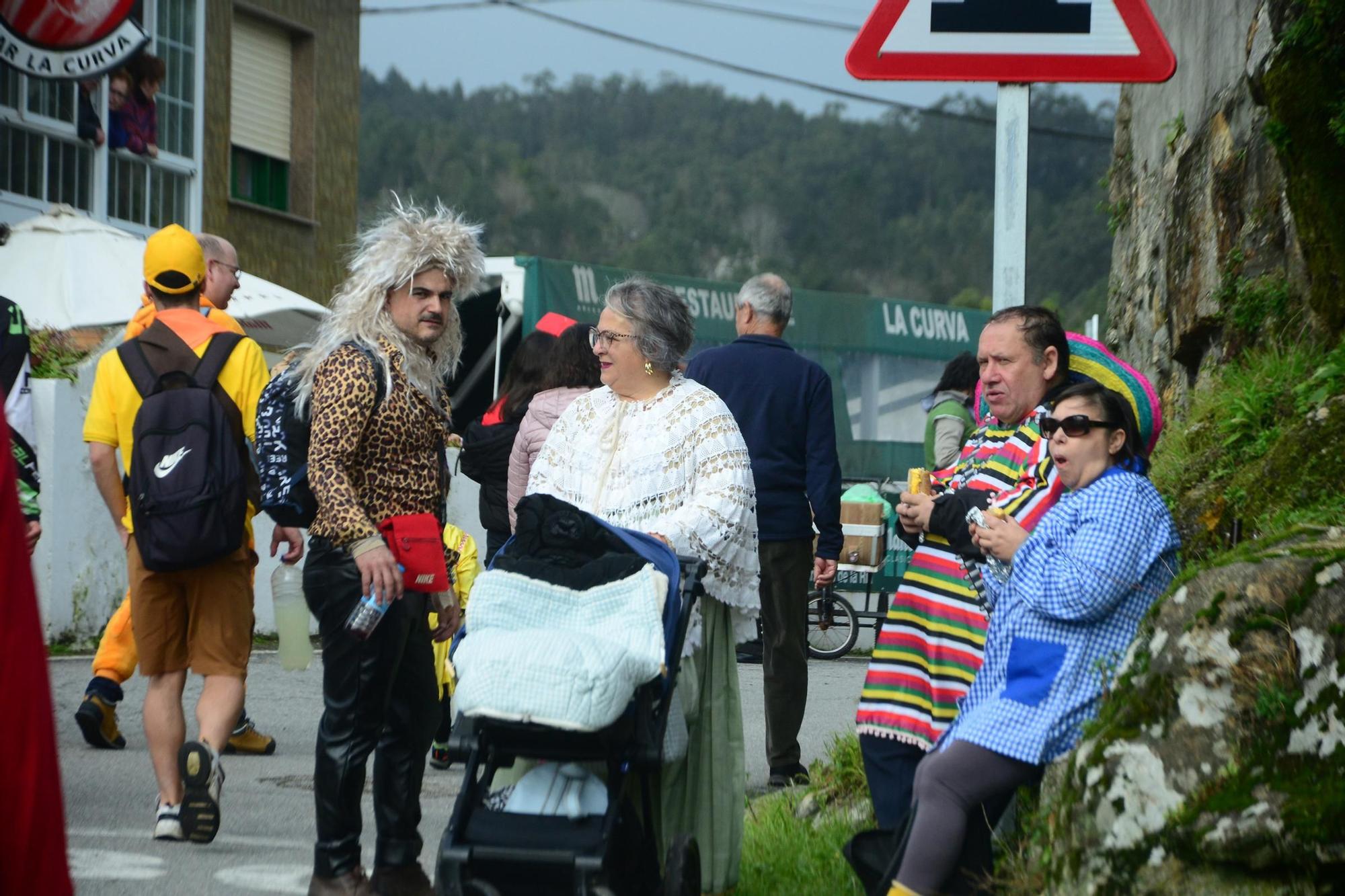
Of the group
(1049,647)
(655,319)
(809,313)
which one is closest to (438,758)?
(655,319)

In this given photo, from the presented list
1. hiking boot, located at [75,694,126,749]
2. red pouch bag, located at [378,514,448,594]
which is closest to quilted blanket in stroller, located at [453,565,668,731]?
red pouch bag, located at [378,514,448,594]

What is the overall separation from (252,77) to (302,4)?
1280mm

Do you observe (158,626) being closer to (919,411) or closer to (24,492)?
(24,492)

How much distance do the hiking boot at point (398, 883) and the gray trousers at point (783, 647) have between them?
234 centimetres

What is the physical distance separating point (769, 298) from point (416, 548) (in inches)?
118

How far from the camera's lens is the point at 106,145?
58.7 ft

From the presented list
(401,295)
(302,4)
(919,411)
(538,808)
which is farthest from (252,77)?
(538,808)

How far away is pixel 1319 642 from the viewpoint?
11.3 ft

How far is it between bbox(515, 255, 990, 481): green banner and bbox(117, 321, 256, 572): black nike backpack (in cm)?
1155

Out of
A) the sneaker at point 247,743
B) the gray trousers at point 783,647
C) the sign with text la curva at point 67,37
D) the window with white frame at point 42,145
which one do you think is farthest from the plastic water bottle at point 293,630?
the window with white frame at point 42,145

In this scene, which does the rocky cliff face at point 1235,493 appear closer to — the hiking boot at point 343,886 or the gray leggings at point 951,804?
the gray leggings at point 951,804

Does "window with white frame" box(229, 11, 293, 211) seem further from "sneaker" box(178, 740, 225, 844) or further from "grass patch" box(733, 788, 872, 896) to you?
"grass patch" box(733, 788, 872, 896)

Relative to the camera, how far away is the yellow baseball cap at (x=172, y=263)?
6.03 m

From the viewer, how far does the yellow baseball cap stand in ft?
19.8
